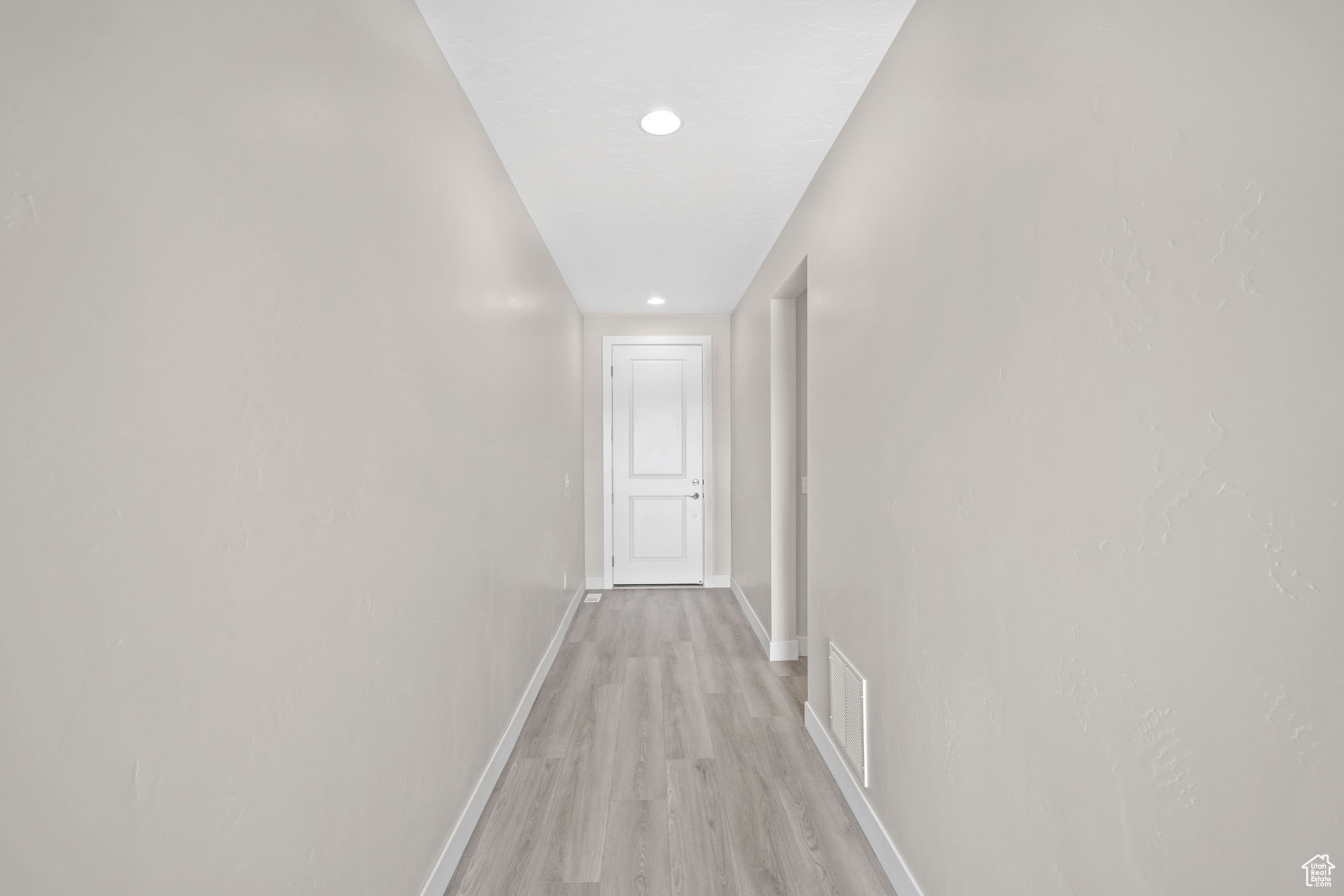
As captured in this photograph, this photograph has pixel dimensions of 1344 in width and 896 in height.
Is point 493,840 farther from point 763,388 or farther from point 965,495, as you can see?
point 763,388

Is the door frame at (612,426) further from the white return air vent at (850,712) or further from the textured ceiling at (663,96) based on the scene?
the white return air vent at (850,712)

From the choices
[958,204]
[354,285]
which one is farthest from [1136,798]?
[354,285]

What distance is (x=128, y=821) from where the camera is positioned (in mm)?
724

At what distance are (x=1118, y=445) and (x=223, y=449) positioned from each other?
1305 mm

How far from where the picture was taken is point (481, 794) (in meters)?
2.15

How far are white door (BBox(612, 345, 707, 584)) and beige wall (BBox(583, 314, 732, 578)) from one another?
0.10m

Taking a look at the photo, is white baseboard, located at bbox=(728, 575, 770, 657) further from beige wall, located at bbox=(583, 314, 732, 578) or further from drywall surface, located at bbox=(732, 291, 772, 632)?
beige wall, located at bbox=(583, 314, 732, 578)

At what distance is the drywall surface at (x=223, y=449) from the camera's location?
2.06 feet

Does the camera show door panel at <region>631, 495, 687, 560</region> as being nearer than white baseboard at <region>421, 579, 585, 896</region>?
No

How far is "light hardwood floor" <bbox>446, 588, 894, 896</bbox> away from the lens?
6.09 ft

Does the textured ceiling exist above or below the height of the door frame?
above

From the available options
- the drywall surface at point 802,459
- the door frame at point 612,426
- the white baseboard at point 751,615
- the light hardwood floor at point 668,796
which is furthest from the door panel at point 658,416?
the light hardwood floor at point 668,796

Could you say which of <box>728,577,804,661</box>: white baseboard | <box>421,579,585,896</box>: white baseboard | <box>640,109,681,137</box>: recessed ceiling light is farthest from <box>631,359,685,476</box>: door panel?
<box>640,109,681,137</box>: recessed ceiling light

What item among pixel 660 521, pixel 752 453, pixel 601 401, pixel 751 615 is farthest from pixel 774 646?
pixel 601 401
